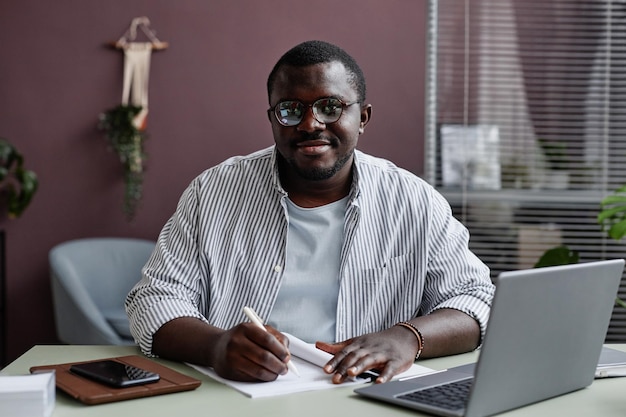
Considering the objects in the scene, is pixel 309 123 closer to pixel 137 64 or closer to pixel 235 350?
pixel 235 350

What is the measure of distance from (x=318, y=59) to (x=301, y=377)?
2.56 feet

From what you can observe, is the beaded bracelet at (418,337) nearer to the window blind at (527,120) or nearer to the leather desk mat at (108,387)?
the leather desk mat at (108,387)

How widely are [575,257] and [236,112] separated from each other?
1637mm

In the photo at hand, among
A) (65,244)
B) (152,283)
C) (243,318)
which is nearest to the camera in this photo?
(152,283)

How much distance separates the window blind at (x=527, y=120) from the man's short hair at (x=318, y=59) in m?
1.84

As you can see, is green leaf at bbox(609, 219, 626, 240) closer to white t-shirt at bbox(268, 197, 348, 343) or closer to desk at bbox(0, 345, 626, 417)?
white t-shirt at bbox(268, 197, 348, 343)

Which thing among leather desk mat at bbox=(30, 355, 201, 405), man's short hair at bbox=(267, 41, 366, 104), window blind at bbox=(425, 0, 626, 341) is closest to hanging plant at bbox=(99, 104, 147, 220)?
window blind at bbox=(425, 0, 626, 341)

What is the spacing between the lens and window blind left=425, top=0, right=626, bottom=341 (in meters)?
3.73

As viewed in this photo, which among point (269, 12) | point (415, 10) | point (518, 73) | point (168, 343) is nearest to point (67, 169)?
point (269, 12)

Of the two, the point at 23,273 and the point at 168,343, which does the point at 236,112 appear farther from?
the point at 168,343

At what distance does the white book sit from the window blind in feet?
7.47

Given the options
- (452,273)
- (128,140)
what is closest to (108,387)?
(452,273)

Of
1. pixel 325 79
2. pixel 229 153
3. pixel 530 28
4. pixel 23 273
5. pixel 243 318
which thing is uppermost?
pixel 530 28

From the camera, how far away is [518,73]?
375cm
